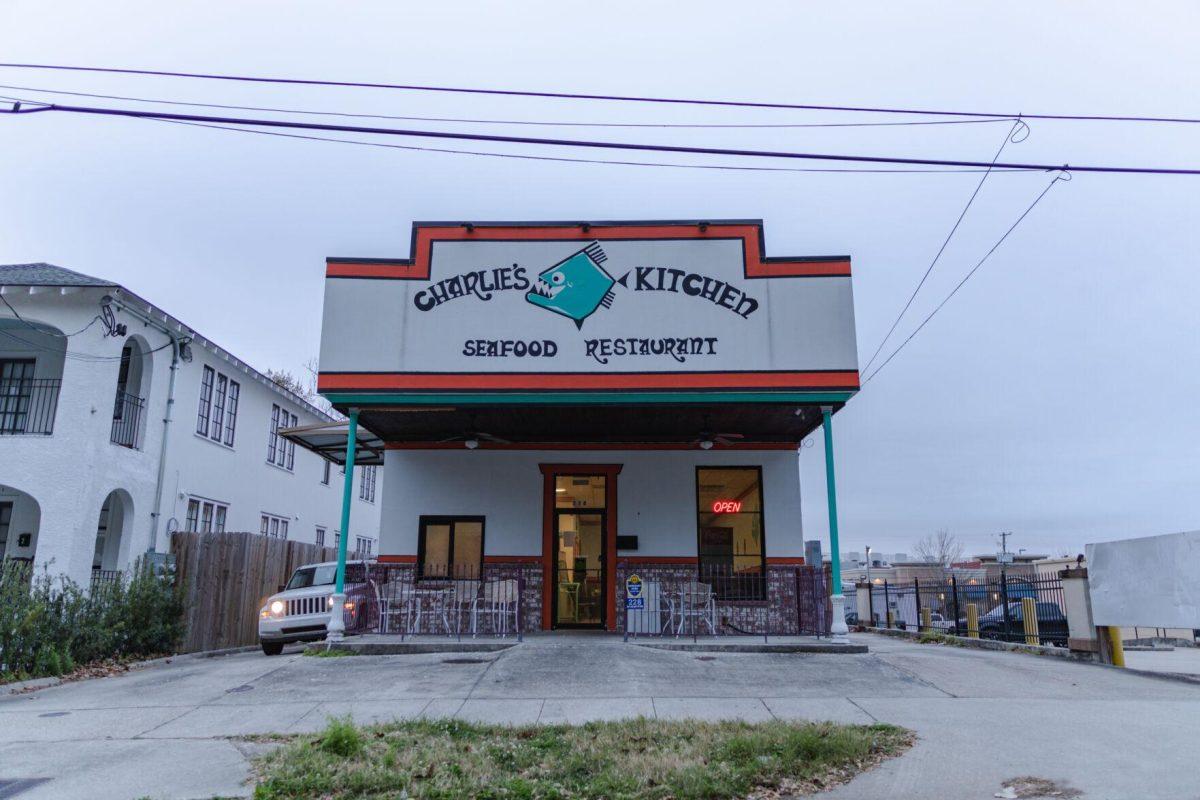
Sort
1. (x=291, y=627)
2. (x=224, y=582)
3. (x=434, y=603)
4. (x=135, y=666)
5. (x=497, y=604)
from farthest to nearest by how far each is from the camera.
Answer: (x=224, y=582)
(x=291, y=627)
(x=434, y=603)
(x=497, y=604)
(x=135, y=666)

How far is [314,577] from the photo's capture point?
16.2 metres

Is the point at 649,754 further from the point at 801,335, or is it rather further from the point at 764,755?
the point at 801,335

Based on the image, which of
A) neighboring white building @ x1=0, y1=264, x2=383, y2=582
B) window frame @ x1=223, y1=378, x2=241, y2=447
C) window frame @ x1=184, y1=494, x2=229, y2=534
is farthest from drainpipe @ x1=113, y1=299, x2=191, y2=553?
window frame @ x1=223, y1=378, x2=241, y2=447

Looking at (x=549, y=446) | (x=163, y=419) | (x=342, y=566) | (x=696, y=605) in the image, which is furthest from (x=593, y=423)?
(x=163, y=419)

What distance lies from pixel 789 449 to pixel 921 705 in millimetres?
7413

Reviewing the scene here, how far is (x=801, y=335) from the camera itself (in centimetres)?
1287

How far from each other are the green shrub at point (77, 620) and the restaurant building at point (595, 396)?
412 centimetres

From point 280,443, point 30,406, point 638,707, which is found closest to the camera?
point 638,707

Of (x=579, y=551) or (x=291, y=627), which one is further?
(x=579, y=551)

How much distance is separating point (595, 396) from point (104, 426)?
10218mm

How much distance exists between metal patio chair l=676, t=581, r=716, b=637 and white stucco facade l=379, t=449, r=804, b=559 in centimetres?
108

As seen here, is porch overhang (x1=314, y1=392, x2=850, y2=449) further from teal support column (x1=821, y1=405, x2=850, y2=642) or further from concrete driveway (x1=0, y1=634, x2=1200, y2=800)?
concrete driveway (x1=0, y1=634, x2=1200, y2=800)

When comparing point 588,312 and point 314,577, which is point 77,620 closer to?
point 314,577

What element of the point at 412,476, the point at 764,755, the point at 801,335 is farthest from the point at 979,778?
the point at 412,476
